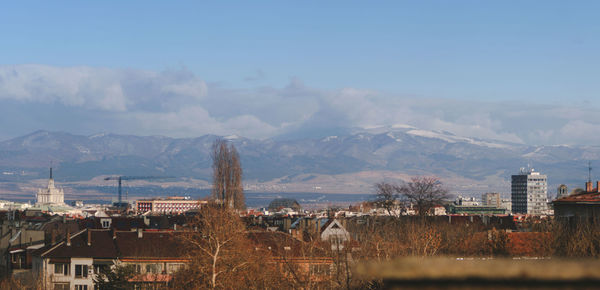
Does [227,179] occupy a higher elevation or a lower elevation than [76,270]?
higher

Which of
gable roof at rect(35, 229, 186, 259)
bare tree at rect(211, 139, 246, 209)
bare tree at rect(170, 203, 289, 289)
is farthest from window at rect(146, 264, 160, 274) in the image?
bare tree at rect(211, 139, 246, 209)

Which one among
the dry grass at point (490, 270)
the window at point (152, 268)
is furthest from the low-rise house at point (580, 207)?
the dry grass at point (490, 270)

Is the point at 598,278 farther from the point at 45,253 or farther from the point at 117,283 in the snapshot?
the point at 45,253

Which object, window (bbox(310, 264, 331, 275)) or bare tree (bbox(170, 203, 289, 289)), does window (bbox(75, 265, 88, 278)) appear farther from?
window (bbox(310, 264, 331, 275))

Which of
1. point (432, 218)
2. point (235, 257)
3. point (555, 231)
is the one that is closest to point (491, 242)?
point (555, 231)

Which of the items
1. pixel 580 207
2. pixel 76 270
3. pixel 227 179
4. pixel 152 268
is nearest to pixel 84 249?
pixel 76 270

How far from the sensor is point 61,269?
226 ft

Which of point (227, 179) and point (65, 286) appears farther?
point (227, 179)

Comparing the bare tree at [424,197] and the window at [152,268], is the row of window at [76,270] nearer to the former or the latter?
the window at [152,268]

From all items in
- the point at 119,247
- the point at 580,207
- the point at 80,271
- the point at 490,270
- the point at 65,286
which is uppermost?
the point at 490,270

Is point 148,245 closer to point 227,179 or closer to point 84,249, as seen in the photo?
point 84,249

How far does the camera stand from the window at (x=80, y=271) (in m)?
68.7

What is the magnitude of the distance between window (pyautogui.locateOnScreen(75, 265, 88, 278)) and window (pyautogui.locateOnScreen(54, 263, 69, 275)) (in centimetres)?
77

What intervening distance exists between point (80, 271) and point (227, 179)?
34.4 meters
